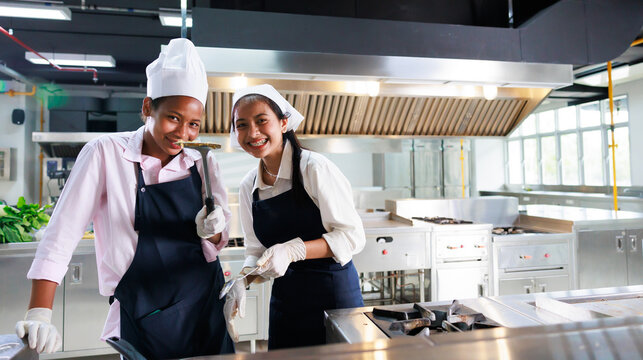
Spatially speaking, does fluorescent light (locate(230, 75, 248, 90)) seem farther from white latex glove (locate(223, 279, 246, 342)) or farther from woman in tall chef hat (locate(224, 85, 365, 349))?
white latex glove (locate(223, 279, 246, 342))

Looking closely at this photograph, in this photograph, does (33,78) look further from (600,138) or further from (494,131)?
(600,138)

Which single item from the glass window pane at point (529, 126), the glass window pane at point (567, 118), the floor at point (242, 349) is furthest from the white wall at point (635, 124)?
the floor at point (242, 349)

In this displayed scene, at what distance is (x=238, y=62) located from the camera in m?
2.60

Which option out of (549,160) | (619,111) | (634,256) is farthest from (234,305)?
(549,160)

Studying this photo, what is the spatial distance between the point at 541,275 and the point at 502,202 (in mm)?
1009

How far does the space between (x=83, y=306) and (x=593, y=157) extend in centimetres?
934

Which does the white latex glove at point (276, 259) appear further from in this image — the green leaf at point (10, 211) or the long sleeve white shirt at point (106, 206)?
the green leaf at point (10, 211)

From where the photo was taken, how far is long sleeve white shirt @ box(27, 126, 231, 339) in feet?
3.73

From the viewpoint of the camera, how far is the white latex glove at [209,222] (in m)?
1.23

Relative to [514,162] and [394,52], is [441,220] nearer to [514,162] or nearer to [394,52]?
[394,52]

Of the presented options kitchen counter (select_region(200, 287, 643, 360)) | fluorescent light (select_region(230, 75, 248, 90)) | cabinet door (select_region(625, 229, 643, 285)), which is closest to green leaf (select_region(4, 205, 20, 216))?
fluorescent light (select_region(230, 75, 248, 90))

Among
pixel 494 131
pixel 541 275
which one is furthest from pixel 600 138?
pixel 541 275

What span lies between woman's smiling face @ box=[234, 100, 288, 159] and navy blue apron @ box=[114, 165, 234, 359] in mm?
244

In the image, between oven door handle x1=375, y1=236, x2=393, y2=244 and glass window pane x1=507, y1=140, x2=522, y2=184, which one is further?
glass window pane x1=507, y1=140, x2=522, y2=184
